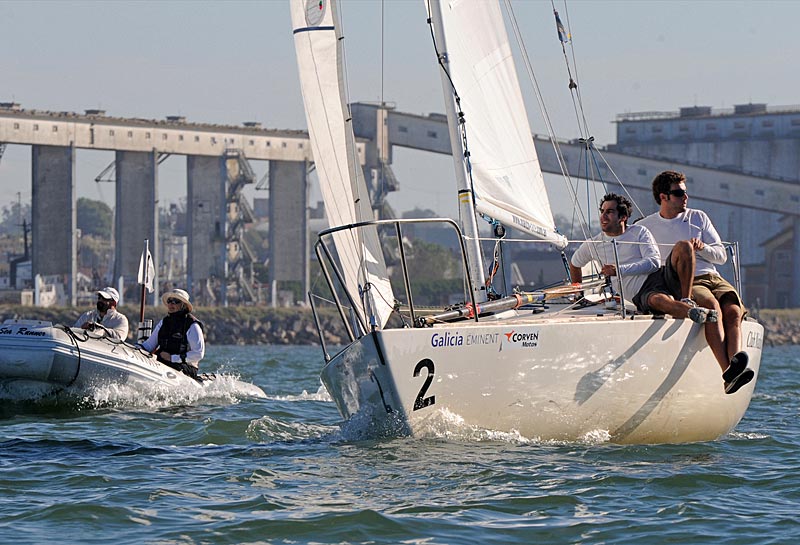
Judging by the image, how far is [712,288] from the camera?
36.4 ft

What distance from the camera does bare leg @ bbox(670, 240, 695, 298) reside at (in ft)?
35.0

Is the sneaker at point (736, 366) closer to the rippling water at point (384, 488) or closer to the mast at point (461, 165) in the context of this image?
the rippling water at point (384, 488)

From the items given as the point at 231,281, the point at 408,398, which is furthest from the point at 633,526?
the point at 231,281

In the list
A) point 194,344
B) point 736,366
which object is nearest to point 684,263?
point 736,366

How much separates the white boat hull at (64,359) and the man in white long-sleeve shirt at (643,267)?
6.32 metres

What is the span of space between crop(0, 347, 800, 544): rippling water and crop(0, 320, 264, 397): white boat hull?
1.72m

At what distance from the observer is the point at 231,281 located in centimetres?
7988

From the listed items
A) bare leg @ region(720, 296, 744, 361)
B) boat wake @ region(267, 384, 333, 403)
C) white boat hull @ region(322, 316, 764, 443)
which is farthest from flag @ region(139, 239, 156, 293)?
bare leg @ region(720, 296, 744, 361)

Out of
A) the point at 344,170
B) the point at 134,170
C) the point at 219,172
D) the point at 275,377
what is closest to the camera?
the point at 344,170

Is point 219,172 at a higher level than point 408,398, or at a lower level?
higher

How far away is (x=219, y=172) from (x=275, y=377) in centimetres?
5256

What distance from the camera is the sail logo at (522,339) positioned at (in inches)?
392

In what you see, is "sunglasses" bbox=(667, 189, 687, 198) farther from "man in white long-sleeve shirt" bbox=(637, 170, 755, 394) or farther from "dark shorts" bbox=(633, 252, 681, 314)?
"dark shorts" bbox=(633, 252, 681, 314)

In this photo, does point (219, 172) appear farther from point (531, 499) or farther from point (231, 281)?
point (531, 499)
